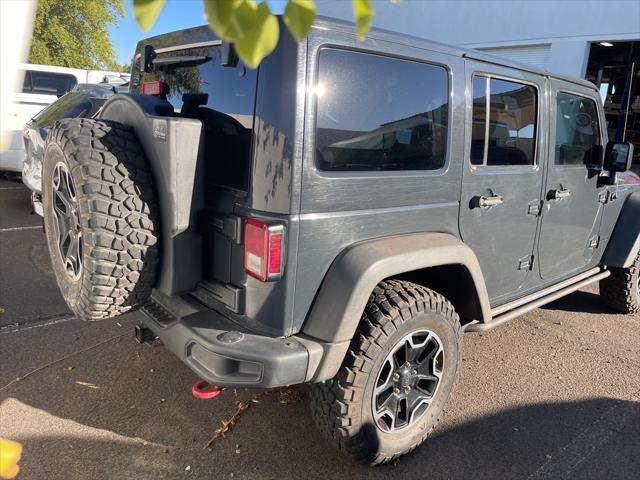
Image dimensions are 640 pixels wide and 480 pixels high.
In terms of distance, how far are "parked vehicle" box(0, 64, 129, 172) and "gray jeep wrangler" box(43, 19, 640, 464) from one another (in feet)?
21.6

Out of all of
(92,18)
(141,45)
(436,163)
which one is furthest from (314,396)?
(92,18)

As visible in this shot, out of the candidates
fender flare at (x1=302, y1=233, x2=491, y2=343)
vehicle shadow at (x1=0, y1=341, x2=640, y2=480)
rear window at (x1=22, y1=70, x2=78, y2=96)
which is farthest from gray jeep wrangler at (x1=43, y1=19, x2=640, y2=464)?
rear window at (x1=22, y1=70, x2=78, y2=96)

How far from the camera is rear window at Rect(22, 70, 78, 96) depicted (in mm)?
9859

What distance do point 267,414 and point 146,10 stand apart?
2.61m

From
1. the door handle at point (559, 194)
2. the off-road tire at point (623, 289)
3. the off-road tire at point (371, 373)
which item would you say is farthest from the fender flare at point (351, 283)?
the off-road tire at point (623, 289)

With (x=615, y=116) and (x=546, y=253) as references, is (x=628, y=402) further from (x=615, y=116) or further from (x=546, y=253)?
(x=615, y=116)

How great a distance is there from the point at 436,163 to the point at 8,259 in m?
4.80

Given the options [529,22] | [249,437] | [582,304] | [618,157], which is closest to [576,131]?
[618,157]

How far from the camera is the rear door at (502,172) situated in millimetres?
2865

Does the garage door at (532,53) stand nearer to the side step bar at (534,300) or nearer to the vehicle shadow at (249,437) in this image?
the side step bar at (534,300)

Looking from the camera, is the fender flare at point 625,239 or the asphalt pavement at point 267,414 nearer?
the asphalt pavement at point 267,414

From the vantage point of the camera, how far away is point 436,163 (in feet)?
8.79

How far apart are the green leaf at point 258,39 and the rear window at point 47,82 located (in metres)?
10.6

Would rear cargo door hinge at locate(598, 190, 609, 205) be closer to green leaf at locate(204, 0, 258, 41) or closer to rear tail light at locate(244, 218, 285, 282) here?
rear tail light at locate(244, 218, 285, 282)
